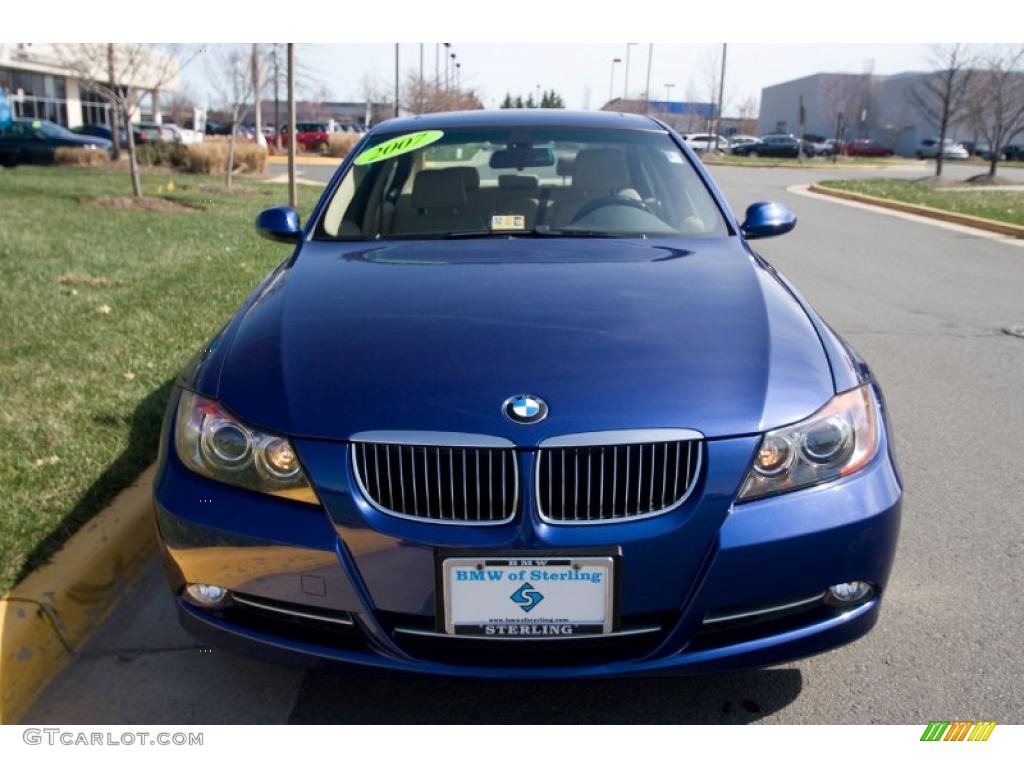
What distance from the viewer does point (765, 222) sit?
3.83 metres

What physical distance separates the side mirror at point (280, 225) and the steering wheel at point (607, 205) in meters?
1.12

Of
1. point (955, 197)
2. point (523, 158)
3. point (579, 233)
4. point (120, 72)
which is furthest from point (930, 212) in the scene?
point (579, 233)

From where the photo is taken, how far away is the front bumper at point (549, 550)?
212cm

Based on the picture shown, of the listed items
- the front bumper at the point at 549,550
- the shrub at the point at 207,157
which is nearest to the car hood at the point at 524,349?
the front bumper at the point at 549,550

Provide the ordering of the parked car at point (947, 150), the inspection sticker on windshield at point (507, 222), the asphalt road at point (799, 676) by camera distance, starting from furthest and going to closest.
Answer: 1. the parked car at point (947, 150)
2. the inspection sticker on windshield at point (507, 222)
3. the asphalt road at point (799, 676)

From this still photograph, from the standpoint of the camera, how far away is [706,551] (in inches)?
83.5

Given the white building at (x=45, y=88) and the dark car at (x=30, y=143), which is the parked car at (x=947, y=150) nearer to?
the dark car at (x=30, y=143)

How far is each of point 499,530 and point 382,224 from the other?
198 cm

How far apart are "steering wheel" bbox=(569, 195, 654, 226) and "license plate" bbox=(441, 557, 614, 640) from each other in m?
1.94

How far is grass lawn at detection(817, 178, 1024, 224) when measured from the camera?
56.3 ft

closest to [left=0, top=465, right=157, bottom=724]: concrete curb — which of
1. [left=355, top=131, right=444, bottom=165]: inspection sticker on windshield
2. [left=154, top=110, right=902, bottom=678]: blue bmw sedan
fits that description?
[left=154, top=110, right=902, bottom=678]: blue bmw sedan

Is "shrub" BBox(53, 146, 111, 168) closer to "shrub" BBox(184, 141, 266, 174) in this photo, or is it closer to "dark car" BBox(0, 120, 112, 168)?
"dark car" BBox(0, 120, 112, 168)
